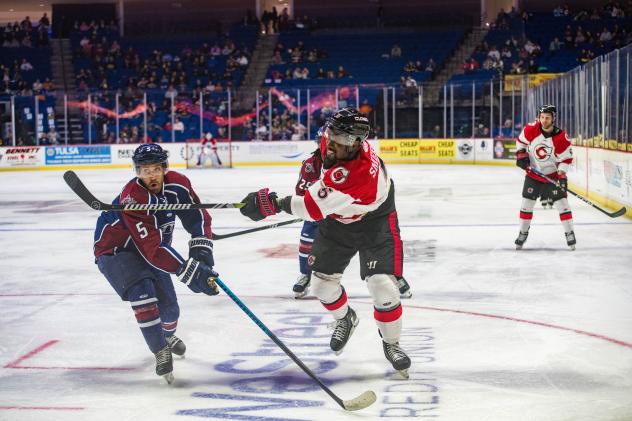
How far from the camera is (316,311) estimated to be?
5.62 m

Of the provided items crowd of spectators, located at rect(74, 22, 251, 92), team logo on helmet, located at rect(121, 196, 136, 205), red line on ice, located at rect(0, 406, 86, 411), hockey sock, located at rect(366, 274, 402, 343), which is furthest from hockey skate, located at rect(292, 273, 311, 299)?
crowd of spectators, located at rect(74, 22, 251, 92)

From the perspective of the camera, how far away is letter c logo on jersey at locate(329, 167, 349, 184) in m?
3.78

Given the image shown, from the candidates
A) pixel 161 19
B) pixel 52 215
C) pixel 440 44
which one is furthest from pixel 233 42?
pixel 52 215

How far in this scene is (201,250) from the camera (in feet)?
13.1

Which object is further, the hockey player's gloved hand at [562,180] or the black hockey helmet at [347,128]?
the hockey player's gloved hand at [562,180]

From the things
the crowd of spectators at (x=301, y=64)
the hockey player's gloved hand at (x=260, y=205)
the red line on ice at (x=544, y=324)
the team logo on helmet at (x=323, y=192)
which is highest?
the crowd of spectators at (x=301, y=64)

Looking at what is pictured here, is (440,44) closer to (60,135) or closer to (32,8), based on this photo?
(60,135)

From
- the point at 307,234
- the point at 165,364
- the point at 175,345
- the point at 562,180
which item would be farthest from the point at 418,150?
the point at 165,364

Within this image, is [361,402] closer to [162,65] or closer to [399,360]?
[399,360]

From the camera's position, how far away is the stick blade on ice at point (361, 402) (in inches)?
139

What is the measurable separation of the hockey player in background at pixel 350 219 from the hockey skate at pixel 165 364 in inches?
28.4

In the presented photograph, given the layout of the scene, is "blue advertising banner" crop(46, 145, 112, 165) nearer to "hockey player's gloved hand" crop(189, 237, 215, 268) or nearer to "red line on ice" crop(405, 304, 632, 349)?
"red line on ice" crop(405, 304, 632, 349)

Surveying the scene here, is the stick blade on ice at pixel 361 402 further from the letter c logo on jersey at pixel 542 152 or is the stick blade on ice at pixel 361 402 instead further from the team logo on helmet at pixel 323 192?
the letter c logo on jersey at pixel 542 152

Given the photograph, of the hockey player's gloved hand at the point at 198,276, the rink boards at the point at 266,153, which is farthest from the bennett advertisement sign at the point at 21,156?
the hockey player's gloved hand at the point at 198,276
